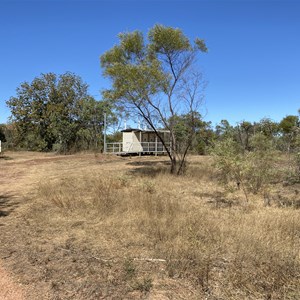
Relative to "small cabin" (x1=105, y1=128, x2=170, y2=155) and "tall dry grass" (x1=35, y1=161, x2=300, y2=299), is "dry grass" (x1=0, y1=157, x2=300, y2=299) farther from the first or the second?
"small cabin" (x1=105, y1=128, x2=170, y2=155)

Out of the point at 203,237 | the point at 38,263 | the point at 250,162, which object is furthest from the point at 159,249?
the point at 250,162

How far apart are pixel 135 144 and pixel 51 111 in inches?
369

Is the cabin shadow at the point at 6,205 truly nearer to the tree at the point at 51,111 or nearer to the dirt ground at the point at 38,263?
the dirt ground at the point at 38,263

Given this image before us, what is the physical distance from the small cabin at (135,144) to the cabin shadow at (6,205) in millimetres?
20508

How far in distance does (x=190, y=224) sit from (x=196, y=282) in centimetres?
208

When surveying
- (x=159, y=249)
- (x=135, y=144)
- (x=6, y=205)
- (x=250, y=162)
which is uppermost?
(x=135, y=144)

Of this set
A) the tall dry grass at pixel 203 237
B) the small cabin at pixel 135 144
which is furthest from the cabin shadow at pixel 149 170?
the small cabin at pixel 135 144

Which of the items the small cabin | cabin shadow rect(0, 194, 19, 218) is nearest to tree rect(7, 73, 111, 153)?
the small cabin

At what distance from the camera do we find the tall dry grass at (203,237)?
362 centimetres

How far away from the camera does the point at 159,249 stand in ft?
15.4

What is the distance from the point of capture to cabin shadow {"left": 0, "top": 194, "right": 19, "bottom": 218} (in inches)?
292

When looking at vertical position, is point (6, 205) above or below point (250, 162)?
below

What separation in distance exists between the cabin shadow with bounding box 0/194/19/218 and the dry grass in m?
0.44

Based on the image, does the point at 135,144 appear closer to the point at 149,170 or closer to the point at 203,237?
the point at 149,170
